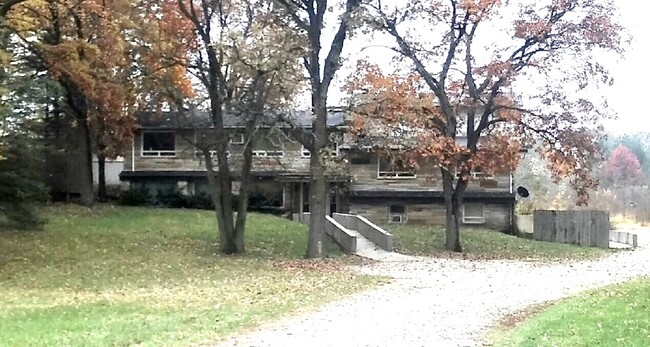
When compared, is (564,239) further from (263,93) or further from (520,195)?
(263,93)

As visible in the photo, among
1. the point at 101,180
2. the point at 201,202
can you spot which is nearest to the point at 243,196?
the point at 201,202

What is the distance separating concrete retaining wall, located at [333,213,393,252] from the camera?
108ft

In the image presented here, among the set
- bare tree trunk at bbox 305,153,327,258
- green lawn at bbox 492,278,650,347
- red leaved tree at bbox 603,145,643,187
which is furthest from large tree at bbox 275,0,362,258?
red leaved tree at bbox 603,145,643,187

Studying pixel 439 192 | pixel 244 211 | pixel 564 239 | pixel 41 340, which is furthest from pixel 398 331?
pixel 439 192

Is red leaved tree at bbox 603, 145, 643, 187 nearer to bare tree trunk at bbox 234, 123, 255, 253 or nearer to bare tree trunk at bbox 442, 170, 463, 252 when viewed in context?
bare tree trunk at bbox 442, 170, 463, 252

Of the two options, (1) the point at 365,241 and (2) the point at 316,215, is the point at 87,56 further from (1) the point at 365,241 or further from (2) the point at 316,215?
(1) the point at 365,241

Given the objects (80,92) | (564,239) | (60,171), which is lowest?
(564,239)

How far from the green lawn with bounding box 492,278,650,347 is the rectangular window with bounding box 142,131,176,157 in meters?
35.6

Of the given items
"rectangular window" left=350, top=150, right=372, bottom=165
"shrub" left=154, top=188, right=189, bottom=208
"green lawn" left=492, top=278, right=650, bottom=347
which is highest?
"rectangular window" left=350, top=150, right=372, bottom=165

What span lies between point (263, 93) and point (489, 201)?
75.9ft

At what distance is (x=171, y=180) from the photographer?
1908 inches

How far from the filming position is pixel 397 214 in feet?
158

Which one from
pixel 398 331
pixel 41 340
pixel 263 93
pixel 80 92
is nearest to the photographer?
pixel 41 340

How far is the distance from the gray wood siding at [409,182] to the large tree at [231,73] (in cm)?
1824
